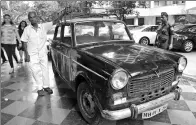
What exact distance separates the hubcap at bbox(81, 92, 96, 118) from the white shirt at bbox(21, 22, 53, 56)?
1637mm

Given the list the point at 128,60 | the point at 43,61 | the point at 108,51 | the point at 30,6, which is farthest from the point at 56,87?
the point at 30,6

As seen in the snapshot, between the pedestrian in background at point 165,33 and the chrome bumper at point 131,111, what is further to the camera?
the pedestrian in background at point 165,33

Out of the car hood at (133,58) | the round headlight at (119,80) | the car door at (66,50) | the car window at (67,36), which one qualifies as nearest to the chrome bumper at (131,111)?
the round headlight at (119,80)

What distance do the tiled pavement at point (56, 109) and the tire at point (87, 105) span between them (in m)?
0.19

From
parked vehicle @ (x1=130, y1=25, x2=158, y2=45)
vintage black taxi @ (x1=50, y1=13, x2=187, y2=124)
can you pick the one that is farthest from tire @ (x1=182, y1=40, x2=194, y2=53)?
vintage black taxi @ (x1=50, y1=13, x2=187, y2=124)

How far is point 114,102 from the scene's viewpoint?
2.27 meters

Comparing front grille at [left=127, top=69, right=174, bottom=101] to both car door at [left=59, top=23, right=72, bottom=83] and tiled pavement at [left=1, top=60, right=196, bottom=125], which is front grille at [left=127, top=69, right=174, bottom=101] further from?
car door at [left=59, top=23, right=72, bottom=83]

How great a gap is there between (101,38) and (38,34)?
139 centimetres

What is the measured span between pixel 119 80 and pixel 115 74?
0.12m

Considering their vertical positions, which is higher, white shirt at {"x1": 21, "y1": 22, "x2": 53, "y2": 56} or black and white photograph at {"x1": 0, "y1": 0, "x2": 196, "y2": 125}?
white shirt at {"x1": 21, "y1": 22, "x2": 53, "y2": 56}

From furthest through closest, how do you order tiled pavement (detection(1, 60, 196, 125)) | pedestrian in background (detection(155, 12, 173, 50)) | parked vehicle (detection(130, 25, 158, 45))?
1. parked vehicle (detection(130, 25, 158, 45))
2. pedestrian in background (detection(155, 12, 173, 50))
3. tiled pavement (detection(1, 60, 196, 125))

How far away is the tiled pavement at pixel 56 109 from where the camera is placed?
9.79ft

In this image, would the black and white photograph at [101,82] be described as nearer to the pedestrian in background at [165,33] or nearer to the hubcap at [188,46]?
the pedestrian in background at [165,33]

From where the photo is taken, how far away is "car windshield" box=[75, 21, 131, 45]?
3398 mm
